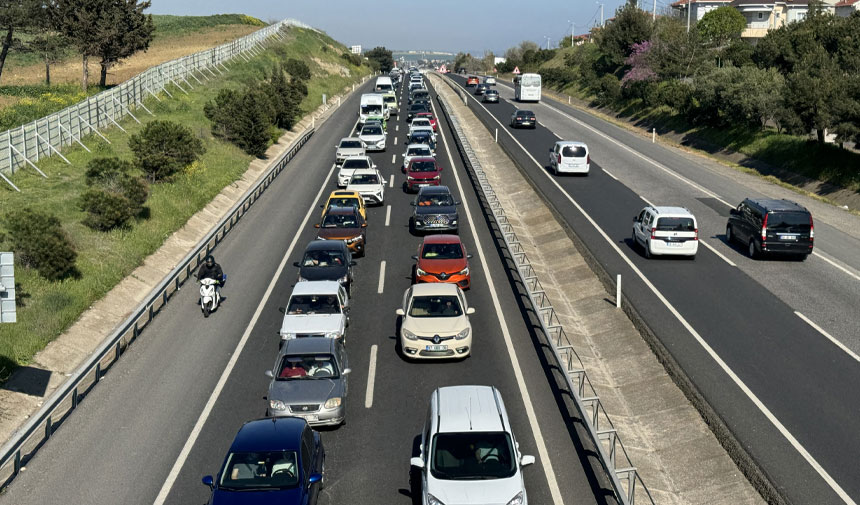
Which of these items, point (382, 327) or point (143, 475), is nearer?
point (143, 475)

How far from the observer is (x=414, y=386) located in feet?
58.4

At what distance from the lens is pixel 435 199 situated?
3191 centimetres

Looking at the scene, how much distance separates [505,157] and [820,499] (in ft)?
125

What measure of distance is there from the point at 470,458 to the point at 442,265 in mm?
12226

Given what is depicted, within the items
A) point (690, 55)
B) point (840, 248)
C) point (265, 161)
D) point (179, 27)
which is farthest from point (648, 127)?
point (179, 27)

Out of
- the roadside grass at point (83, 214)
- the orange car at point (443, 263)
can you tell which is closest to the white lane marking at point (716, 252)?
the orange car at point (443, 263)

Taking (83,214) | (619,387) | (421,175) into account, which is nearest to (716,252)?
(619,387)

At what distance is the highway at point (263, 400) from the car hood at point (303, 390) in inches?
31.0

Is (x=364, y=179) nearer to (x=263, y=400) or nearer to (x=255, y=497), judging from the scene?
(x=263, y=400)

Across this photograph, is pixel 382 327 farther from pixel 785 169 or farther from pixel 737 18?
pixel 737 18

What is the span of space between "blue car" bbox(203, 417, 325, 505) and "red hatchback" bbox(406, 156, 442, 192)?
2661 cm

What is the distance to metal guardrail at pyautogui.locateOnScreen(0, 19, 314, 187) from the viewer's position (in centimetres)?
3182

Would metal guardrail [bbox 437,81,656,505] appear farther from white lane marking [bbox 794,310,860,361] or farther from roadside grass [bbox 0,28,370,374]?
roadside grass [bbox 0,28,370,374]

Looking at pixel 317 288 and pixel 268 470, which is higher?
pixel 317 288
